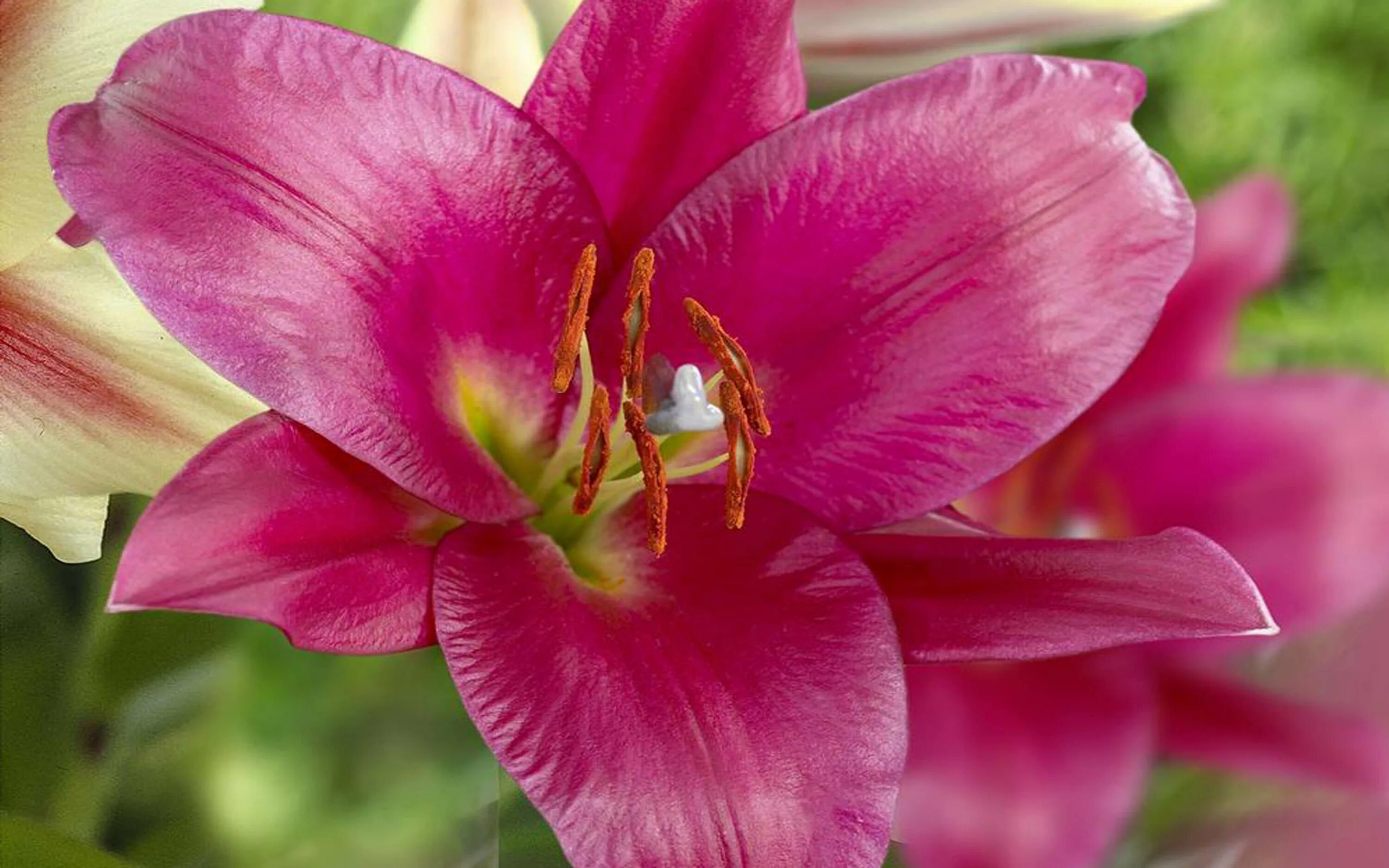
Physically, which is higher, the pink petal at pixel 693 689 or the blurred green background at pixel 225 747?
the pink petal at pixel 693 689

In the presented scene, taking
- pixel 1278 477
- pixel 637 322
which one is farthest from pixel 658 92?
pixel 1278 477

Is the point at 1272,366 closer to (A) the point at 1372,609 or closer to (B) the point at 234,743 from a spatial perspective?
(A) the point at 1372,609

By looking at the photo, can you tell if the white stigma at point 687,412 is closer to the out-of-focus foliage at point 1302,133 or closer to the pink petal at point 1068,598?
the pink petal at point 1068,598

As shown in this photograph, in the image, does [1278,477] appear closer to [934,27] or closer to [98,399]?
→ [934,27]

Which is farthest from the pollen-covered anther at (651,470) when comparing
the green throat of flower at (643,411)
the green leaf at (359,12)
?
the green leaf at (359,12)

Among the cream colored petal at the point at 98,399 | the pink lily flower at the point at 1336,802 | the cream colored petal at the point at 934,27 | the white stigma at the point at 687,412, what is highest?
the cream colored petal at the point at 934,27

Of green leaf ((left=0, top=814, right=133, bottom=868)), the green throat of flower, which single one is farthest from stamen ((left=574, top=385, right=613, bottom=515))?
green leaf ((left=0, top=814, right=133, bottom=868))

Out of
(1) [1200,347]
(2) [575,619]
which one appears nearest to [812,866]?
(2) [575,619]
